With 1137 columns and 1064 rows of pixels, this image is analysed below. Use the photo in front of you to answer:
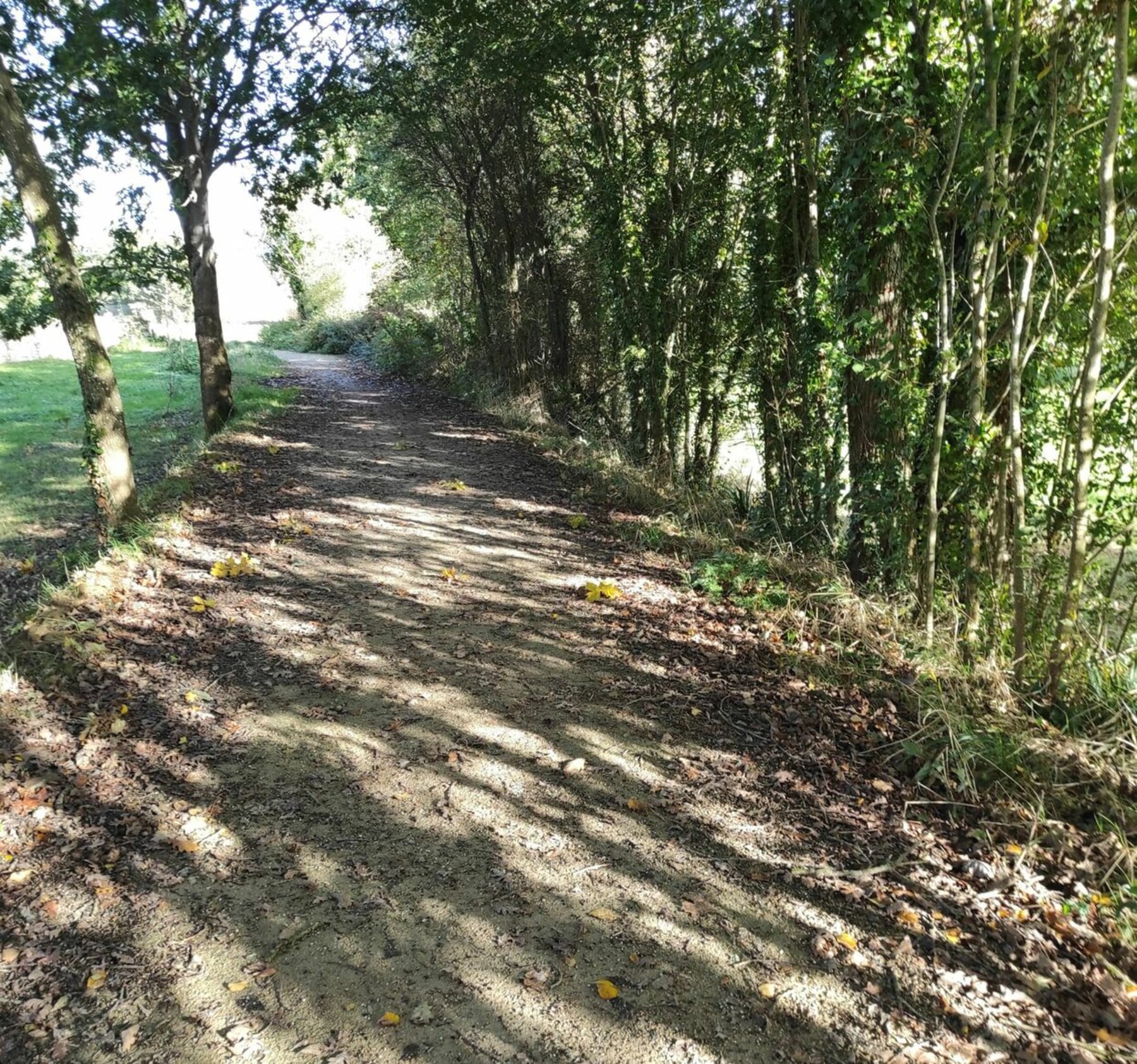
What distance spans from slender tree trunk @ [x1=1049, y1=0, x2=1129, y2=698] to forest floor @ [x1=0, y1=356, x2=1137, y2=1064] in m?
0.99

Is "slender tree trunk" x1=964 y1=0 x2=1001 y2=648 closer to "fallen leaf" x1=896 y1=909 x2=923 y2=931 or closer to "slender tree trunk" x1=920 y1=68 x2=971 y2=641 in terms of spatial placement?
"slender tree trunk" x1=920 y1=68 x2=971 y2=641

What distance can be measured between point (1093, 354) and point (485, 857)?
361 cm

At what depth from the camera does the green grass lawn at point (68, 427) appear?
10031mm

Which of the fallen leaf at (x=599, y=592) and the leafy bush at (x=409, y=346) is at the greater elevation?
the leafy bush at (x=409, y=346)

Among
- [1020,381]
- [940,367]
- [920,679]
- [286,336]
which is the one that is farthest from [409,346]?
[920,679]

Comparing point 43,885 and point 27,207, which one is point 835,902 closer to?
point 43,885

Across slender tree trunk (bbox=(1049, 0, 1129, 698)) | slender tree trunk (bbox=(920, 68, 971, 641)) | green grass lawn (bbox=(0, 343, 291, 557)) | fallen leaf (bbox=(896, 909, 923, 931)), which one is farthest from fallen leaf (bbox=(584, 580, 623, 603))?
green grass lawn (bbox=(0, 343, 291, 557))

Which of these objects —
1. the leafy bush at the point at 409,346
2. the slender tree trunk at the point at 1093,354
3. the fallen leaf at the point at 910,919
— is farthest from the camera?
the leafy bush at the point at 409,346

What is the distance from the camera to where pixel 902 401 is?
15.4 ft

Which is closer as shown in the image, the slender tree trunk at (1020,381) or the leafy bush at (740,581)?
the slender tree trunk at (1020,381)

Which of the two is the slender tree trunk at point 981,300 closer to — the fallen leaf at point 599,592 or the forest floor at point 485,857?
the forest floor at point 485,857

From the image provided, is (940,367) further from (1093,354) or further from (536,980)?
(536,980)

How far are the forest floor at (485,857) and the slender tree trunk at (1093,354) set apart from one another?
991 millimetres

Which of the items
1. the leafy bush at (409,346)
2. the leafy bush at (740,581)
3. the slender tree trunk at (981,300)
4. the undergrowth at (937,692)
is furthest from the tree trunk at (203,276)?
the slender tree trunk at (981,300)
